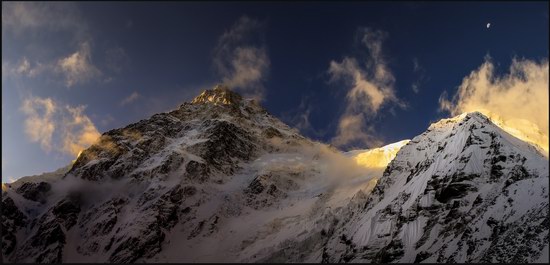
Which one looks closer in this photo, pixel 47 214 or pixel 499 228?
pixel 499 228

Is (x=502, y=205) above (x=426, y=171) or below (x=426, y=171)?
below

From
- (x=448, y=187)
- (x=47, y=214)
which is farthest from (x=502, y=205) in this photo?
(x=47, y=214)

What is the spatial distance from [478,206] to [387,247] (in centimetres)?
2036

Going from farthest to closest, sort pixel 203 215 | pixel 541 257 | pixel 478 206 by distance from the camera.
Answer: pixel 203 215 → pixel 478 206 → pixel 541 257

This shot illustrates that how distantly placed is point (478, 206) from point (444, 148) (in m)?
26.7

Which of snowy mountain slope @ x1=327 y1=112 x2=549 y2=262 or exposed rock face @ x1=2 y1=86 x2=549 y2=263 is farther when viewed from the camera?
exposed rock face @ x1=2 y1=86 x2=549 y2=263

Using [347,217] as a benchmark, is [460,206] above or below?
below

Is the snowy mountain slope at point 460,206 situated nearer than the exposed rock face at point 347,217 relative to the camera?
Yes

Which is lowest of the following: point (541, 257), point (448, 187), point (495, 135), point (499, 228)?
point (541, 257)

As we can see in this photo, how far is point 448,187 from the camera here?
393ft

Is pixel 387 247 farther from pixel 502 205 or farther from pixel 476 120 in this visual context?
pixel 476 120

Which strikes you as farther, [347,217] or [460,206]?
[347,217]

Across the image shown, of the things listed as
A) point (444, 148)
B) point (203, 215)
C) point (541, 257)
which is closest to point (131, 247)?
point (203, 215)

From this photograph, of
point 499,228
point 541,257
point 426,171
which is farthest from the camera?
point 426,171
